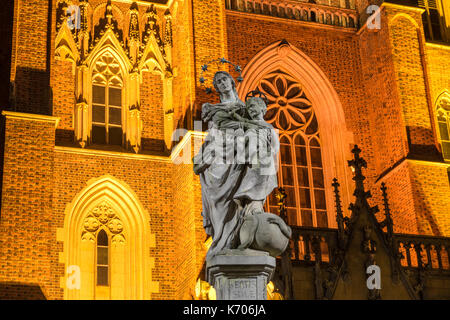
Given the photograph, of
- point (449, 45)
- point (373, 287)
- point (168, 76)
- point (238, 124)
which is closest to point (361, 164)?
point (373, 287)

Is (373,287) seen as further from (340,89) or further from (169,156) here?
(340,89)

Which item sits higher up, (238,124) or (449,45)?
(449,45)

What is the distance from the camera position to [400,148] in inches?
701

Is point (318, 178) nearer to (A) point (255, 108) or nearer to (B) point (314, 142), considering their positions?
(B) point (314, 142)

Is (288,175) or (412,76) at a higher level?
(412,76)


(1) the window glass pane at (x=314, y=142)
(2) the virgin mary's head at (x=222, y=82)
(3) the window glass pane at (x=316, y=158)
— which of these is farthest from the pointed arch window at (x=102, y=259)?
(2) the virgin mary's head at (x=222, y=82)

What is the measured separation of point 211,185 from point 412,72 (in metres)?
13.6

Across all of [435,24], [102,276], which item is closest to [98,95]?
[102,276]

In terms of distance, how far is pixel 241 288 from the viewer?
224 inches

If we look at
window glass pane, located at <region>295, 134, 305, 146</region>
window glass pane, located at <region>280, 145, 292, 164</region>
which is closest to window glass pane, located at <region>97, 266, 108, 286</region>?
window glass pane, located at <region>280, 145, 292, 164</region>

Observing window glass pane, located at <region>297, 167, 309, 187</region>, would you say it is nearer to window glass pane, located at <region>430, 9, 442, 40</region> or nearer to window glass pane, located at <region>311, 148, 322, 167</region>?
window glass pane, located at <region>311, 148, 322, 167</region>

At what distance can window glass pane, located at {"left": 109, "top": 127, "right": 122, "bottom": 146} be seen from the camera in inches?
675

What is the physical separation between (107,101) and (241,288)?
40.1 ft
